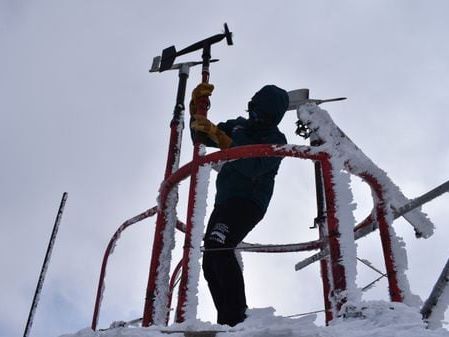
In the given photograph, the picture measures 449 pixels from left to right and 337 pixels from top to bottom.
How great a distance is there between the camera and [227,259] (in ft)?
11.2

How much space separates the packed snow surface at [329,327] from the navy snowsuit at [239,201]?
128 cm

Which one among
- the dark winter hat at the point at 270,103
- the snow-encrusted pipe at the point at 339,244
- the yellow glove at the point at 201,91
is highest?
the dark winter hat at the point at 270,103

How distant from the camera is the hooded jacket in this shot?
11.7ft

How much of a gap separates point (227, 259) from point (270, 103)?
3.74ft

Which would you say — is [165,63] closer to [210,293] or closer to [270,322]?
[210,293]

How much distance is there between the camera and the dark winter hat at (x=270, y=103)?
11.6 ft

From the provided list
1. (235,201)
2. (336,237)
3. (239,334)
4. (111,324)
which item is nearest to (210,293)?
(235,201)

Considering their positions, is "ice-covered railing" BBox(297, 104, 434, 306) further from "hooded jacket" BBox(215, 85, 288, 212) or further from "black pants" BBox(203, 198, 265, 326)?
"black pants" BBox(203, 198, 265, 326)

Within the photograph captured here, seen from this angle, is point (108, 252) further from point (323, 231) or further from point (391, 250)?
point (391, 250)

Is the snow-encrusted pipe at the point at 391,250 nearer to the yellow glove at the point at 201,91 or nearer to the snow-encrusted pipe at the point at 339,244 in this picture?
the snow-encrusted pipe at the point at 339,244

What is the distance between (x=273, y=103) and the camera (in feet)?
11.7

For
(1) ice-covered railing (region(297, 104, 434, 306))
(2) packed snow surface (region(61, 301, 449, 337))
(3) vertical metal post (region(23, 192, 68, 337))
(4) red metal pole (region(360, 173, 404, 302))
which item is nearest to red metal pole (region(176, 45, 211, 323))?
(2) packed snow surface (region(61, 301, 449, 337))

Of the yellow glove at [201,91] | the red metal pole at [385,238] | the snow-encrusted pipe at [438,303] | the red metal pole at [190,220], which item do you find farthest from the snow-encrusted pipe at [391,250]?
the yellow glove at [201,91]

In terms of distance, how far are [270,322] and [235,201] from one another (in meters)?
1.80
